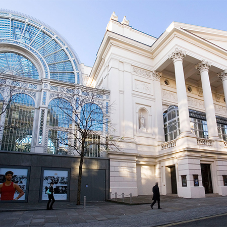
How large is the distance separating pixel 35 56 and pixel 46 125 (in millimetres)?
8754

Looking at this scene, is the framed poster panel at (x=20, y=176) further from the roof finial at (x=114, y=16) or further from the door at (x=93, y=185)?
the roof finial at (x=114, y=16)

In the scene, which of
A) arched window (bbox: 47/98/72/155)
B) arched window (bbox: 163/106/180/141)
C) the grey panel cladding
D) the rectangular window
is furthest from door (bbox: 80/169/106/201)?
arched window (bbox: 163/106/180/141)

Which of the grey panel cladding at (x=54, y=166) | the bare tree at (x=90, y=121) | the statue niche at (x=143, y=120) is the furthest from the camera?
the statue niche at (x=143, y=120)

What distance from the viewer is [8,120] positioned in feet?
64.0

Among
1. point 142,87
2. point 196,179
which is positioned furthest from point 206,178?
point 142,87

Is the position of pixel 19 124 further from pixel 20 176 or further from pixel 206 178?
pixel 206 178

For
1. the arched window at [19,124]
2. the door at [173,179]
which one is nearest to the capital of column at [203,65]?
the door at [173,179]

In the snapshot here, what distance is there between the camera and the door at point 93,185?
18.6m

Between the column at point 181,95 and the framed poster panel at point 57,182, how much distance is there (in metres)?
12.0

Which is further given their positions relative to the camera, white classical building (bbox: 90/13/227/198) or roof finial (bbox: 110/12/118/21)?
roof finial (bbox: 110/12/118/21)

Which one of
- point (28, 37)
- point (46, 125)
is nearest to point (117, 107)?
point (46, 125)

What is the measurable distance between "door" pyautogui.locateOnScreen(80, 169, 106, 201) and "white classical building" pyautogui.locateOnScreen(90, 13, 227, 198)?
3.36 feet

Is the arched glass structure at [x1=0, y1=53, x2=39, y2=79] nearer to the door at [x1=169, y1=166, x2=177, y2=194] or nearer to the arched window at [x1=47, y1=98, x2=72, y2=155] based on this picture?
the arched window at [x1=47, y1=98, x2=72, y2=155]

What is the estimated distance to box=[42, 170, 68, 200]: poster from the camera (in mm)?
17203
